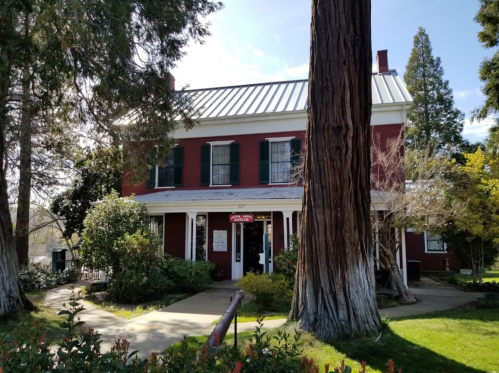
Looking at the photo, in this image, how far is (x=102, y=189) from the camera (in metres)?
21.0

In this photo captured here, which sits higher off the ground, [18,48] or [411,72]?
[411,72]

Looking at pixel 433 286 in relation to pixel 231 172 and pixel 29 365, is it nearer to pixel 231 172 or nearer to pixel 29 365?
pixel 231 172

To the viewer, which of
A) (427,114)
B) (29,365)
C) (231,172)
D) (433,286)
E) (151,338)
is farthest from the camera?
(427,114)

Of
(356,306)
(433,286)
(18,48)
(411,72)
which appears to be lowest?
(433,286)

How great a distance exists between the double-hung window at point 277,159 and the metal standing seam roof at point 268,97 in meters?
1.33

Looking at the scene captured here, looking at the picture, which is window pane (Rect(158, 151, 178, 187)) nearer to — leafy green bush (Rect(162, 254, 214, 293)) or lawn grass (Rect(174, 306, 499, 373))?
leafy green bush (Rect(162, 254, 214, 293))

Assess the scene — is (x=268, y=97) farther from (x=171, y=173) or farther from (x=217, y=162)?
(x=171, y=173)

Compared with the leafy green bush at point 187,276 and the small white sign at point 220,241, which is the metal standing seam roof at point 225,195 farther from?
the leafy green bush at point 187,276

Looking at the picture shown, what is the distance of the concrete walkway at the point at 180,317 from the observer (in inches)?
279

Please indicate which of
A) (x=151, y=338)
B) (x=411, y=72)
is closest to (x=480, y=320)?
(x=151, y=338)

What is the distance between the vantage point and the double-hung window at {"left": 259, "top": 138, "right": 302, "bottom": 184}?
1572 cm

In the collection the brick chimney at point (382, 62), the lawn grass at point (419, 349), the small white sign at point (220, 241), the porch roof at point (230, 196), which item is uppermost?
the brick chimney at point (382, 62)

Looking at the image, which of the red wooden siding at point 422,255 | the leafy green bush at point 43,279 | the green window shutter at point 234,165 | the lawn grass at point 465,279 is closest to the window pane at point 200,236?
the green window shutter at point 234,165

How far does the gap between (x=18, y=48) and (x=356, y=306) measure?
28.5ft
